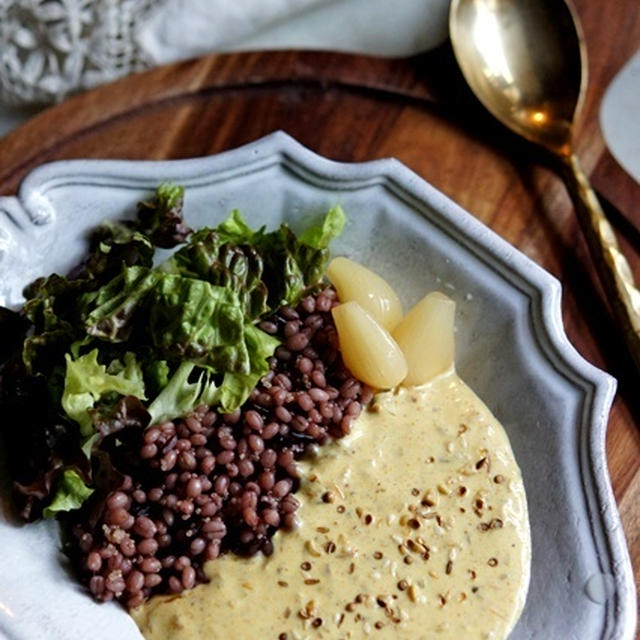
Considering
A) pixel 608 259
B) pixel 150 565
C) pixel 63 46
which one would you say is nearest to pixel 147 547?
pixel 150 565

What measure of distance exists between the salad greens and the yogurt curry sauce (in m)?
0.30

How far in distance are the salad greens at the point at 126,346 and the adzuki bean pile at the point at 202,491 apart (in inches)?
2.3

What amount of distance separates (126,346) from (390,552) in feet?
2.33

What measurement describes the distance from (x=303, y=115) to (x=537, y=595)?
1.45 meters

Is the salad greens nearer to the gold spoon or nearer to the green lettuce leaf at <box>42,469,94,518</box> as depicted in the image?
the green lettuce leaf at <box>42,469,94,518</box>

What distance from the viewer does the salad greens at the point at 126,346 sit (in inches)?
84.7

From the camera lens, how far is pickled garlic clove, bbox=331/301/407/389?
7.65ft

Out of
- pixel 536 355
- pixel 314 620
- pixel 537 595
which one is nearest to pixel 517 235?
pixel 536 355

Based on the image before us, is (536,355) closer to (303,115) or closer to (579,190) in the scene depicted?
(579,190)

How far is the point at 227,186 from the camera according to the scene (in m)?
2.60

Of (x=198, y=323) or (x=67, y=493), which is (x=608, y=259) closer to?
(x=198, y=323)

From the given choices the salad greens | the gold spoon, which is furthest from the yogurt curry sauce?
the gold spoon

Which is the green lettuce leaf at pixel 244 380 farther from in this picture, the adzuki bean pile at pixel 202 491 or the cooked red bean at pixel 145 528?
Answer: the cooked red bean at pixel 145 528

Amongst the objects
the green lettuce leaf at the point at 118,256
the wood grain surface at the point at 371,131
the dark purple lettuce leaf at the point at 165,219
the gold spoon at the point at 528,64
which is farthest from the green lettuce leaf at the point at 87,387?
the gold spoon at the point at 528,64
